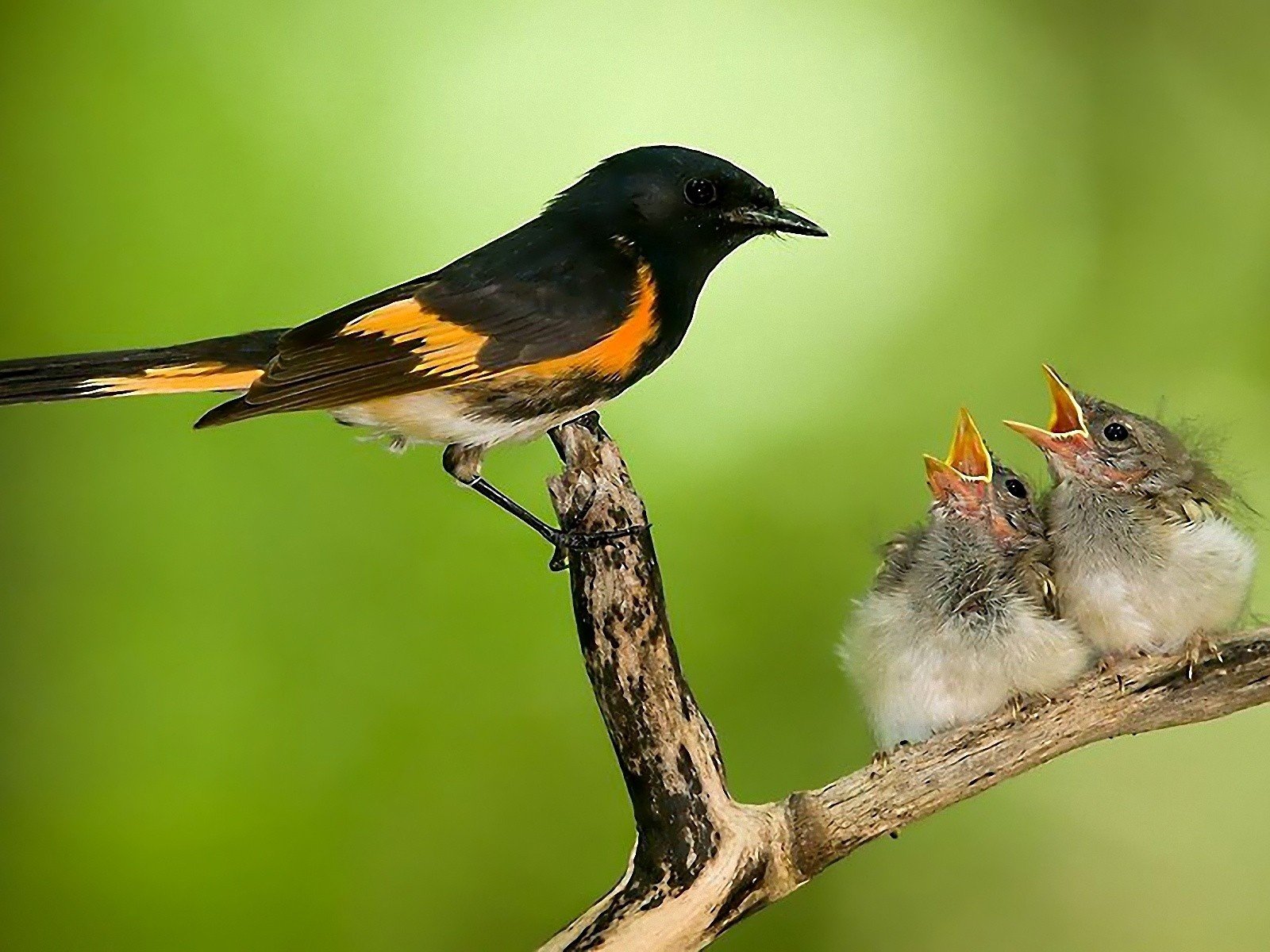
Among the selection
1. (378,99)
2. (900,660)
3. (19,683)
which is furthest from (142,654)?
(900,660)

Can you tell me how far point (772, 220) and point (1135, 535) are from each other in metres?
0.50

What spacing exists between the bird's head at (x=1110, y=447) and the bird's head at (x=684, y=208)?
1.29 feet

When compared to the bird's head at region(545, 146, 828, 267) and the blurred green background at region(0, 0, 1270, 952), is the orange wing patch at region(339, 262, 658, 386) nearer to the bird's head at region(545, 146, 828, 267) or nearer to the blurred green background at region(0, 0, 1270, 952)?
the bird's head at region(545, 146, 828, 267)

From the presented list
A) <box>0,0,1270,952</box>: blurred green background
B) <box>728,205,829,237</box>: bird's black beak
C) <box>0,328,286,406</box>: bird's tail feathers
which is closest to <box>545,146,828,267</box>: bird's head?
<box>728,205,829,237</box>: bird's black beak

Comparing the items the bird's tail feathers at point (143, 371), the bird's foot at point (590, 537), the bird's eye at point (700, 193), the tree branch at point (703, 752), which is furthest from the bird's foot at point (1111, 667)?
the bird's tail feathers at point (143, 371)

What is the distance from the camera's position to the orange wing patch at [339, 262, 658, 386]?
135cm

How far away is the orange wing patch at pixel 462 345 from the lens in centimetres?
135

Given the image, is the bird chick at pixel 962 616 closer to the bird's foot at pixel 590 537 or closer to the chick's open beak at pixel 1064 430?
the chick's open beak at pixel 1064 430

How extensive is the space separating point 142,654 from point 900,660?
104cm

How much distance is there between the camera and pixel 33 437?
213 centimetres

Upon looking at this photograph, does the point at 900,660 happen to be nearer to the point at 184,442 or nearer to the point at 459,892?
the point at 459,892

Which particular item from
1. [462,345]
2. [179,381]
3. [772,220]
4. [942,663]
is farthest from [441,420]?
[942,663]

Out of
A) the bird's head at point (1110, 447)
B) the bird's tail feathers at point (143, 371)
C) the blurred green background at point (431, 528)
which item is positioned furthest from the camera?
the blurred green background at point (431, 528)

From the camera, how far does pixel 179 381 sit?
52.7 inches
